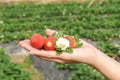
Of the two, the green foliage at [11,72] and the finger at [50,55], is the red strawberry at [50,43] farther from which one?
the green foliage at [11,72]

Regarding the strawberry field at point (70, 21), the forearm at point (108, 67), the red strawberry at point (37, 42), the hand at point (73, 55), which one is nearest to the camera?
the forearm at point (108, 67)

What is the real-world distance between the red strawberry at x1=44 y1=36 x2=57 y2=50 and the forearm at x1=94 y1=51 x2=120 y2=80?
465 millimetres

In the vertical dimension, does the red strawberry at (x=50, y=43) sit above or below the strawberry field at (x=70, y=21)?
above

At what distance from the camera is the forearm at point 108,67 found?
2.43 m

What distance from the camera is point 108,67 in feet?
8.05

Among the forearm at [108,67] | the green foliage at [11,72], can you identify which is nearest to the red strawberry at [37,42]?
the forearm at [108,67]

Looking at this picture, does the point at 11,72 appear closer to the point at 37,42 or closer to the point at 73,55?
the point at 37,42

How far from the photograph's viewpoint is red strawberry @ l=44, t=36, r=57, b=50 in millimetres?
2814

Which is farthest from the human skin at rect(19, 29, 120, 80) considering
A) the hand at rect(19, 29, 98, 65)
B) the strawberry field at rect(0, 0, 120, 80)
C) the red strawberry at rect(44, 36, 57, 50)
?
the strawberry field at rect(0, 0, 120, 80)

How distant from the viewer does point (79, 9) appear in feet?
35.4

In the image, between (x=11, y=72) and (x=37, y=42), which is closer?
(x=37, y=42)

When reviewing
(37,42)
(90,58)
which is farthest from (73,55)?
(37,42)

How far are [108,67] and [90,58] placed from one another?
15cm

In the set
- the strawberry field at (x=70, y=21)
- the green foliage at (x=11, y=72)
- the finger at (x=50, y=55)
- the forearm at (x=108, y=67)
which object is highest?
the finger at (x=50, y=55)
